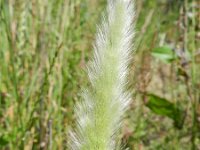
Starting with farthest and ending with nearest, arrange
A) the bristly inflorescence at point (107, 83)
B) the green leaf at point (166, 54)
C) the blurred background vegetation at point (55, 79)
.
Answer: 1. the green leaf at point (166, 54)
2. the blurred background vegetation at point (55, 79)
3. the bristly inflorescence at point (107, 83)

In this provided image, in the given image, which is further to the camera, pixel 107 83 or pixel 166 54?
pixel 166 54

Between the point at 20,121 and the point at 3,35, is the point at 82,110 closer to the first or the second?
the point at 20,121

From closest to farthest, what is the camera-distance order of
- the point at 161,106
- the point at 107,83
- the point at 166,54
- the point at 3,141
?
1. the point at 107,83
2. the point at 3,141
3. the point at 161,106
4. the point at 166,54

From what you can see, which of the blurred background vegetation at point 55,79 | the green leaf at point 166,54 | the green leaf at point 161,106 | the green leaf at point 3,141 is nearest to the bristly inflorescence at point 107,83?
the blurred background vegetation at point 55,79

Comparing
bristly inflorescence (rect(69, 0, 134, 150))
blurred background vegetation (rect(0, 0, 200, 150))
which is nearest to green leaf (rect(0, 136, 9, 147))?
blurred background vegetation (rect(0, 0, 200, 150))

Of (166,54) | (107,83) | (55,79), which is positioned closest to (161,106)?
(166,54)

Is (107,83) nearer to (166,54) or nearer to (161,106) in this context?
(161,106)

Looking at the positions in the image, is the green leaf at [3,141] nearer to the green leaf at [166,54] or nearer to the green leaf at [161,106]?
the green leaf at [161,106]

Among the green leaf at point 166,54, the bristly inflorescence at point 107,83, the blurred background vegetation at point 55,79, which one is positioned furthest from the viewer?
the green leaf at point 166,54

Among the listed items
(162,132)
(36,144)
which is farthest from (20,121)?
(162,132)
